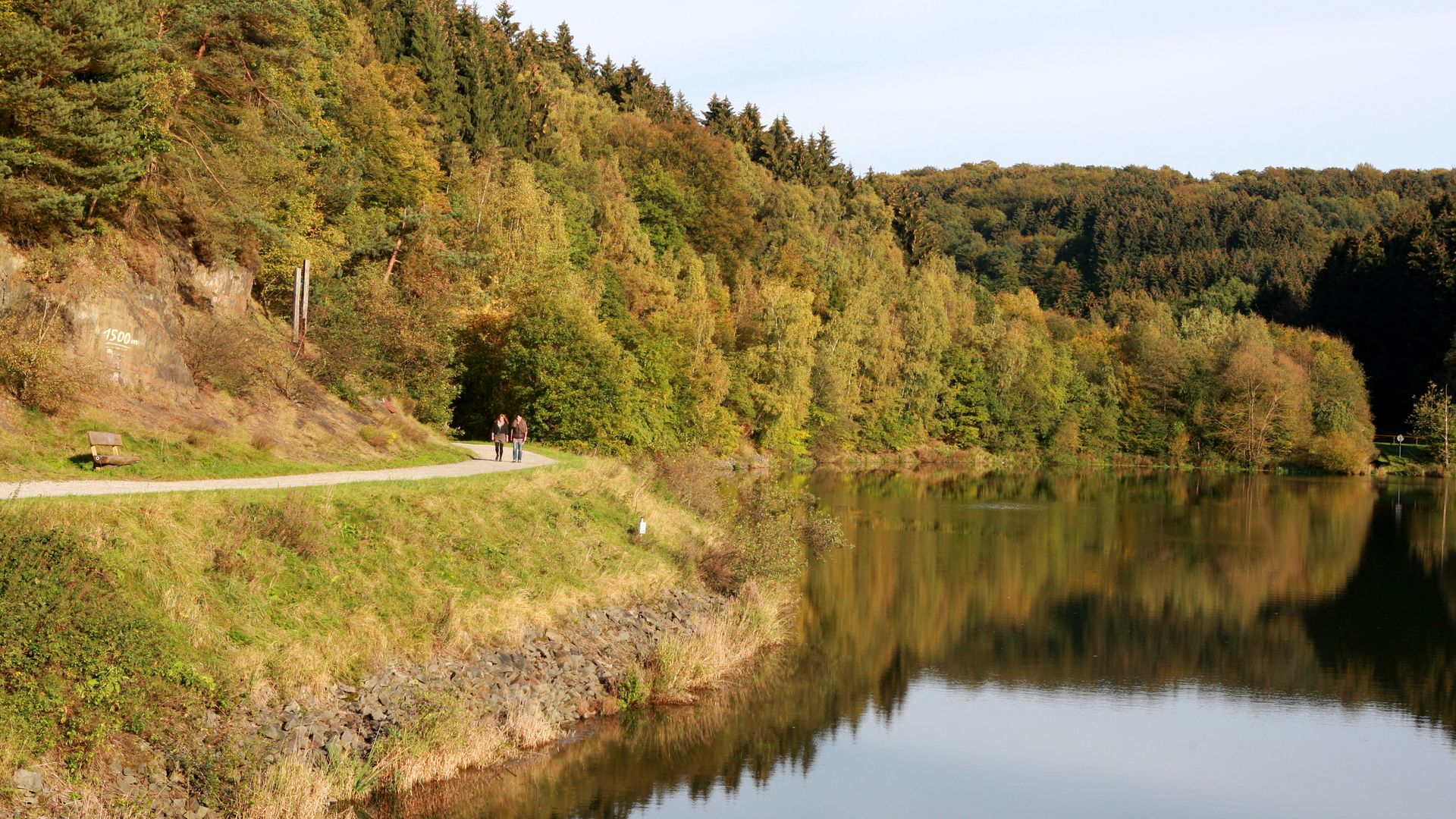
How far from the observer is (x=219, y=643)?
15.8m

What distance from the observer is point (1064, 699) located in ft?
82.5

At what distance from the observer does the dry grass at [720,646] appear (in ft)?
73.1

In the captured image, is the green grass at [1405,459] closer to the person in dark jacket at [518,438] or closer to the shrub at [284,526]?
the person in dark jacket at [518,438]

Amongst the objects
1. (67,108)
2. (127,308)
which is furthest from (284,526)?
(67,108)

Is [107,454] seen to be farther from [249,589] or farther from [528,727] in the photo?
[528,727]

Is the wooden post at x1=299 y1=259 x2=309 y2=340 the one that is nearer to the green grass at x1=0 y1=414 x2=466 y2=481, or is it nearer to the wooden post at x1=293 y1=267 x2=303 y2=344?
the wooden post at x1=293 y1=267 x2=303 y2=344

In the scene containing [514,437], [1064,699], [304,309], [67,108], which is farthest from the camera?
[304,309]

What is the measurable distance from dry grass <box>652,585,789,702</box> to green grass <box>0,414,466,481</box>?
31.9ft

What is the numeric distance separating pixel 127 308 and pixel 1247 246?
161 meters

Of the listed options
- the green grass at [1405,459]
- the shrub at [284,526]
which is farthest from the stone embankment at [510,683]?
the green grass at [1405,459]

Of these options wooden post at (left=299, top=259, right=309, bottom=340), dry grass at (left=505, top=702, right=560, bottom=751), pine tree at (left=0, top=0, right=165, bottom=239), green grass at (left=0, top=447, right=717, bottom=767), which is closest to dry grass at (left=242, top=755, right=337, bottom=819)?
green grass at (left=0, top=447, right=717, bottom=767)

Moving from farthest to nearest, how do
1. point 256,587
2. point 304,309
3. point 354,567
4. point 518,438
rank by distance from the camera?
1. point 304,309
2. point 518,438
3. point 354,567
4. point 256,587

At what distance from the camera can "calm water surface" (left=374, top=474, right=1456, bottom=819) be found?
1892 centimetres

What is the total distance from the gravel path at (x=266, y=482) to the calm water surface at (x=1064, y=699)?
7.68m
